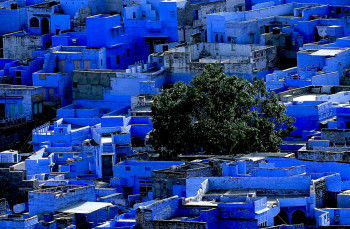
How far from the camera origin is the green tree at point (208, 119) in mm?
75875

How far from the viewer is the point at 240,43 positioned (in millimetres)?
96938

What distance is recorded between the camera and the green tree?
75875 mm

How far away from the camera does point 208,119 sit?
3014 inches

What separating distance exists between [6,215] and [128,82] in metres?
22.3

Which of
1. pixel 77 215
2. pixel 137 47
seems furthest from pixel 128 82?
pixel 77 215

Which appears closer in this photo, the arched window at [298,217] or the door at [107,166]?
the arched window at [298,217]

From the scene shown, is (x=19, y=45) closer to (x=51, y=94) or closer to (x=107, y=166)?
(x=51, y=94)

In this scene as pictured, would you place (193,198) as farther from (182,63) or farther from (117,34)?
(117,34)

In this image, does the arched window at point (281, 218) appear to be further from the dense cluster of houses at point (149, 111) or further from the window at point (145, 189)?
the window at point (145, 189)

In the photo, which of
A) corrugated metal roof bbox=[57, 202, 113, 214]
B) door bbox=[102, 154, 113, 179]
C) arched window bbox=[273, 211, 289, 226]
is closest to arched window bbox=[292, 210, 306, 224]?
arched window bbox=[273, 211, 289, 226]

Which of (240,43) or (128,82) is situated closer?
(128,82)

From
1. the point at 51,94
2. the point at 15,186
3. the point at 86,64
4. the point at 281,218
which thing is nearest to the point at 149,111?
the point at 51,94

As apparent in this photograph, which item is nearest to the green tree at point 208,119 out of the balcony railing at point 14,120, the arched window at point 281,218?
the arched window at point 281,218

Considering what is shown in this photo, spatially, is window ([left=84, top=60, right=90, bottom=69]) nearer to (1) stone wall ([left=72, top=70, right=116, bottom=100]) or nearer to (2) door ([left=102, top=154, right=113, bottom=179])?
(1) stone wall ([left=72, top=70, right=116, bottom=100])
